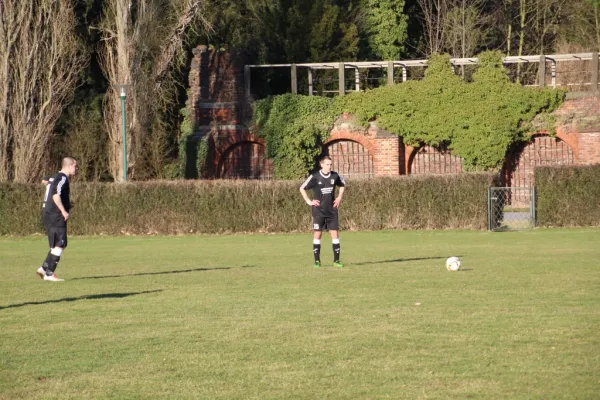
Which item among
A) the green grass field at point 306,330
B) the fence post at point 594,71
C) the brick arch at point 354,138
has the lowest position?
the green grass field at point 306,330

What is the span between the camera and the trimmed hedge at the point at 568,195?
33125 mm

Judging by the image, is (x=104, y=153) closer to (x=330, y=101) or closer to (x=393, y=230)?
(x=330, y=101)

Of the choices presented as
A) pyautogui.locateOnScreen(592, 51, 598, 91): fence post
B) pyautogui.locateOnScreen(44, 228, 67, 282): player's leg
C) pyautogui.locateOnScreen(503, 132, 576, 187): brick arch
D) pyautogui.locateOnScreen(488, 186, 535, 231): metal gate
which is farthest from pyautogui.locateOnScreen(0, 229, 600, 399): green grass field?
pyautogui.locateOnScreen(592, 51, 598, 91): fence post

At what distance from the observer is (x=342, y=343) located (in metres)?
10.7

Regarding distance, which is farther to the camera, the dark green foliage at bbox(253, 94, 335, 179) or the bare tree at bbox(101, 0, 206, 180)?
the dark green foliage at bbox(253, 94, 335, 179)

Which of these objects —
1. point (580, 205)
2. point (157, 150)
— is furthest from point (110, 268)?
point (157, 150)

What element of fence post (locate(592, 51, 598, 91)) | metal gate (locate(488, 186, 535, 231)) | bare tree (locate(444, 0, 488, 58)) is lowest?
metal gate (locate(488, 186, 535, 231))

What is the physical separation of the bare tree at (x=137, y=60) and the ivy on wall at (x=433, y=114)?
4.68m

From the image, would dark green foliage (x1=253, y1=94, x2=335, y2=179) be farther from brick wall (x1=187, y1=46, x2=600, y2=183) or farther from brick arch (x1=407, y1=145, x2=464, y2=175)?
brick arch (x1=407, y1=145, x2=464, y2=175)

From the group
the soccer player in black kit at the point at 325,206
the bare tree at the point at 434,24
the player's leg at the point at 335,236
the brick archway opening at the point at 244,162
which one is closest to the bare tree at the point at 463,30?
the bare tree at the point at 434,24

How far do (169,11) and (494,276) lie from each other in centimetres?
3180

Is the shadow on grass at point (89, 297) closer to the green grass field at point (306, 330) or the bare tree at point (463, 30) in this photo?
the green grass field at point (306, 330)

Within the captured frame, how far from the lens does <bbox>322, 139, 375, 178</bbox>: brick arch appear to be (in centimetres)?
4559

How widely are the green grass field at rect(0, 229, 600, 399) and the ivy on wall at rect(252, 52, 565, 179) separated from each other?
21594mm
